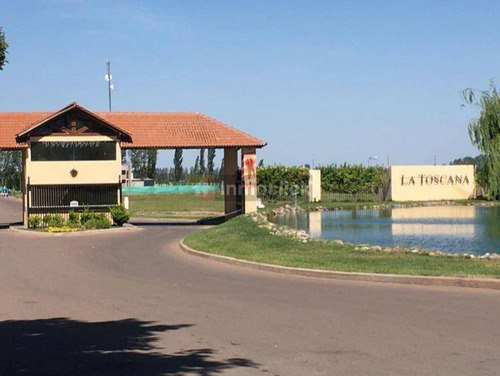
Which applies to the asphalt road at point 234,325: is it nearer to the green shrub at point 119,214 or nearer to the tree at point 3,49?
the tree at point 3,49

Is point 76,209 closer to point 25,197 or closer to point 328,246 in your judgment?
point 25,197

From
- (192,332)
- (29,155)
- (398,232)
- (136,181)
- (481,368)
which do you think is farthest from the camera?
(136,181)

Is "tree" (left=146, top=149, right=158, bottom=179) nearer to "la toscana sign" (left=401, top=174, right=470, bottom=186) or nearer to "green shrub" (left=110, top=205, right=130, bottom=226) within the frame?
"la toscana sign" (left=401, top=174, right=470, bottom=186)

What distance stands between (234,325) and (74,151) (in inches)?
1070

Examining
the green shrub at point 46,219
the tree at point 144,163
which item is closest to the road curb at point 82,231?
the green shrub at point 46,219

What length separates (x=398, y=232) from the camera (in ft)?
103

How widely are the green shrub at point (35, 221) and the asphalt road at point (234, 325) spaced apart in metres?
17.5

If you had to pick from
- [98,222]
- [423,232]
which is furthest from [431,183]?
[98,222]

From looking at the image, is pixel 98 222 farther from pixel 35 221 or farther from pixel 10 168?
pixel 10 168

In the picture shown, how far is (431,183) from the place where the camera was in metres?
65.5

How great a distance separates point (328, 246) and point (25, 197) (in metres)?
20.0

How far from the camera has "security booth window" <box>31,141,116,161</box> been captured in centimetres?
3575

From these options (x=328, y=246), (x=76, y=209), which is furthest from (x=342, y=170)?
(x=328, y=246)

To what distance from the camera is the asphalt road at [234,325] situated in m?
8.00
